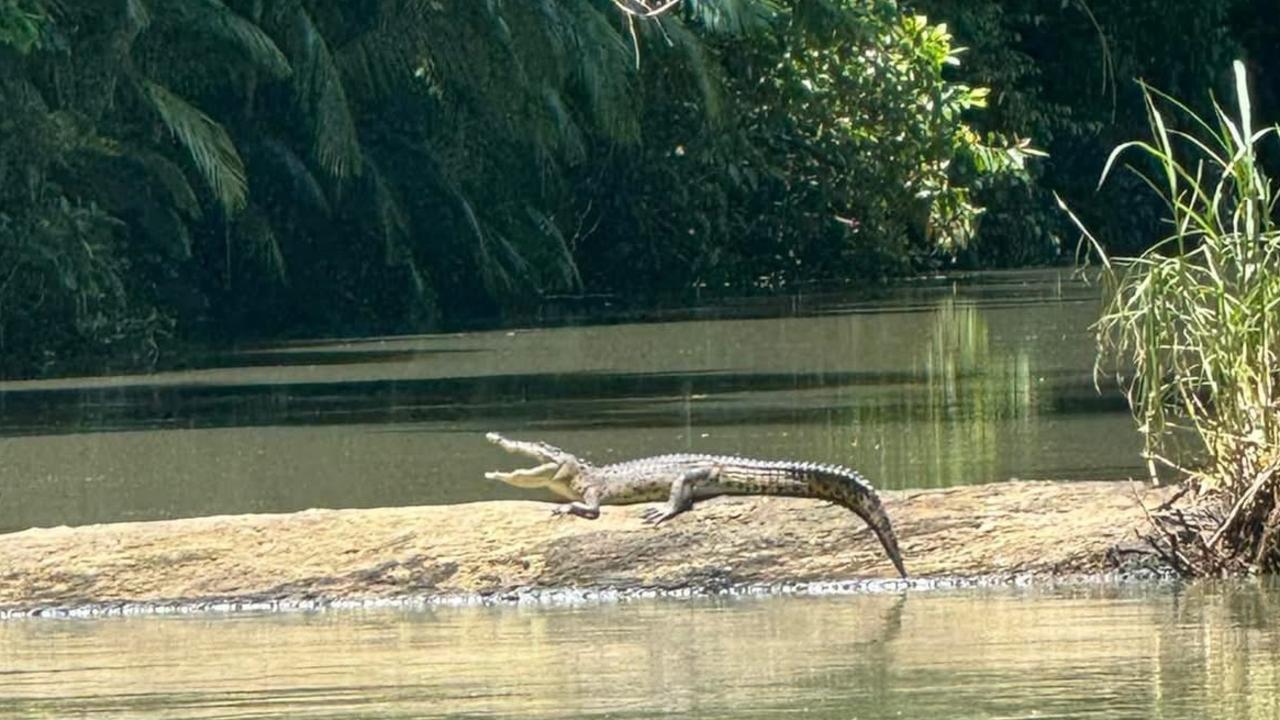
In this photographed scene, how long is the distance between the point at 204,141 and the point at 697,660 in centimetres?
1898

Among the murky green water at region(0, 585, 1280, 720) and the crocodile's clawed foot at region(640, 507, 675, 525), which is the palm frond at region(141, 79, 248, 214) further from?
the murky green water at region(0, 585, 1280, 720)

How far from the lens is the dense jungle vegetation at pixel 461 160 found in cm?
2689

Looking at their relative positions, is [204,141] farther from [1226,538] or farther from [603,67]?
[1226,538]

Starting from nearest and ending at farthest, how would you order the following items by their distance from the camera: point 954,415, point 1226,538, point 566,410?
point 1226,538 < point 954,415 < point 566,410

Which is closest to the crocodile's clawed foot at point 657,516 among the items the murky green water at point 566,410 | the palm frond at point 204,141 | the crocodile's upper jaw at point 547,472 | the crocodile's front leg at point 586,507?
the crocodile's front leg at point 586,507

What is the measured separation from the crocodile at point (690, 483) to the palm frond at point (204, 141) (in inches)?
626

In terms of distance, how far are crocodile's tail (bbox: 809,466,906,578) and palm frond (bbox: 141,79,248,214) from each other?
56.6 feet

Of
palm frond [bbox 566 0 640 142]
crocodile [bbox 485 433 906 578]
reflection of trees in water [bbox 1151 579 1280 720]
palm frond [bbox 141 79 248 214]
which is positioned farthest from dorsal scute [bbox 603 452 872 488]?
palm frond [bbox 566 0 640 142]

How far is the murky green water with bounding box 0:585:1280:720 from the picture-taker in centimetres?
728

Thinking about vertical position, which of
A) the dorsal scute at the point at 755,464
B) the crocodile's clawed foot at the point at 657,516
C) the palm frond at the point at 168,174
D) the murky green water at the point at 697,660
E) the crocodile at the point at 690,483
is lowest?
the murky green water at the point at 697,660

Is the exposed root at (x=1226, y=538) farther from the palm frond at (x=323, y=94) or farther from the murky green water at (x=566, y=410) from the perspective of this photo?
the palm frond at (x=323, y=94)

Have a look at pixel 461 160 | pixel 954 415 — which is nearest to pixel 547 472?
pixel 954 415

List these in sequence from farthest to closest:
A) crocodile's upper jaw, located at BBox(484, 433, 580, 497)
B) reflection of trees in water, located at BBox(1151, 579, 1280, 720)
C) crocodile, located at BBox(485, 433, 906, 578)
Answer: crocodile's upper jaw, located at BBox(484, 433, 580, 497) < crocodile, located at BBox(485, 433, 906, 578) < reflection of trees in water, located at BBox(1151, 579, 1280, 720)

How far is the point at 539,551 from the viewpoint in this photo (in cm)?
968
